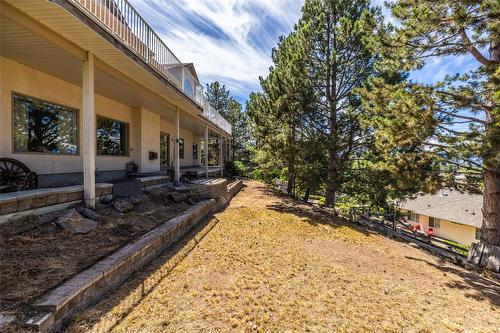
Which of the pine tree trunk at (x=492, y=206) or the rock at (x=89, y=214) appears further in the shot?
the pine tree trunk at (x=492, y=206)

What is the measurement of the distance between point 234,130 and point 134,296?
29.0 m

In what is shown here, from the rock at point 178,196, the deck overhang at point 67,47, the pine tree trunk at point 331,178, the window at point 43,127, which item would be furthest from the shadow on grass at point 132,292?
the pine tree trunk at point 331,178

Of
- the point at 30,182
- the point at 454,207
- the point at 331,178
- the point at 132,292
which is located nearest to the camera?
the point at 132,292

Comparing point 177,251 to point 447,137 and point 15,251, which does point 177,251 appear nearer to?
point 15,251

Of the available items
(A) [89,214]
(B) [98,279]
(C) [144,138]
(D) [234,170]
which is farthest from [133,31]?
(D) [234,170]

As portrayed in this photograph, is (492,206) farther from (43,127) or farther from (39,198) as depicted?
(43,127)

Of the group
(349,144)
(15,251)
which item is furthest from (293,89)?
(15,251)

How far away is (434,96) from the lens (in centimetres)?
598

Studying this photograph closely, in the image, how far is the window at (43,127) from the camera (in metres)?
5.43

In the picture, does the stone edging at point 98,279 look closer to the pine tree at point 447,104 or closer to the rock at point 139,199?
the rock at point 139,199

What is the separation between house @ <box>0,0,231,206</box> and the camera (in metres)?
3.91

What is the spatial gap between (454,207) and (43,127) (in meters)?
25.6

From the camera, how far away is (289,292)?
342 centimetres

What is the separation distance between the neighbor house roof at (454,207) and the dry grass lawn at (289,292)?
552 inches
